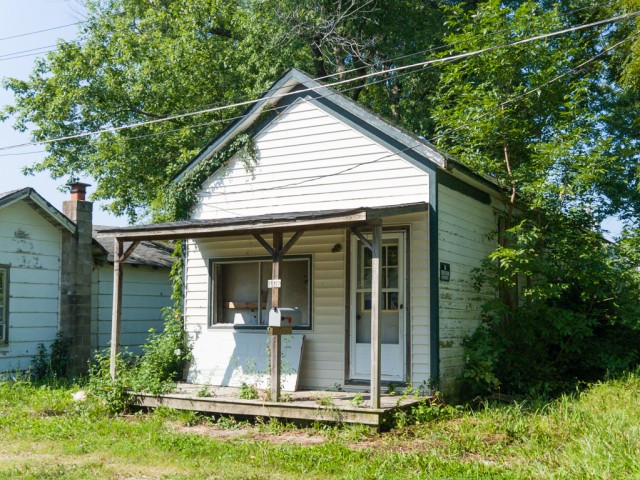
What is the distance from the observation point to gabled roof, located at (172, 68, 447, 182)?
10.8 m

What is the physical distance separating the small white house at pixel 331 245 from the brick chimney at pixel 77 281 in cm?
380

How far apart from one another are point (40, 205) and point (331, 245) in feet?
22.9

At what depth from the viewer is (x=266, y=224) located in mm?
10320

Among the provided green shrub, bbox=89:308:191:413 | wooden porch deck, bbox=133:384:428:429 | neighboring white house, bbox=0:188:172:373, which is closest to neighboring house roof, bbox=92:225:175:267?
neighboring white house, bbox=0:188:172:373

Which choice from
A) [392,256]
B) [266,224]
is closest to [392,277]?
[392,256]

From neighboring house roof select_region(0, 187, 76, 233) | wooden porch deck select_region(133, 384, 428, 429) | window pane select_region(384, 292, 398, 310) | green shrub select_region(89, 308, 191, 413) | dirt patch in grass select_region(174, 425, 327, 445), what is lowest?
dirt patch in grass select_region(174, 425, 327, 445)

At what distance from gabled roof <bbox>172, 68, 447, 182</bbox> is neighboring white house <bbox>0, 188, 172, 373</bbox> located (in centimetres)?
379

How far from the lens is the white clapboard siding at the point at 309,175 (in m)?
11.3

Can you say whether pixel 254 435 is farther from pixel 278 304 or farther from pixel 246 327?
pixel 246 327

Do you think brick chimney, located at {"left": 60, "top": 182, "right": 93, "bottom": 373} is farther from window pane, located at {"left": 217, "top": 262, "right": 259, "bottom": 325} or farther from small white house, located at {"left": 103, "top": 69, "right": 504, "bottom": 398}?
window pane, located at {"left": 217, "top": 262, "right": 259, "bottom": 325}

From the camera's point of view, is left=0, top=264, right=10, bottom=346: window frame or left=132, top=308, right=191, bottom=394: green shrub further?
left=0, top=264, right=10, bottom=346: window frame

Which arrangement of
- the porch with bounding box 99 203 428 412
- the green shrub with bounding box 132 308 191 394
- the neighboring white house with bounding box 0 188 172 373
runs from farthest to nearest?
the neighboring white house with bounding box 0 188 172 373 → the green shrub with bounding box 132 308 191 394 → the porch with bounding box 99 203 428 412

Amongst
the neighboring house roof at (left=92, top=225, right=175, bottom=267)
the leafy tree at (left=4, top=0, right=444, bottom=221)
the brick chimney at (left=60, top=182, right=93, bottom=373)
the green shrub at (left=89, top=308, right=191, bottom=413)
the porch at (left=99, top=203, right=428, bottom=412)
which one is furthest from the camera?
the leafy tree at (left=4, top=0, right=444, bottom=221)

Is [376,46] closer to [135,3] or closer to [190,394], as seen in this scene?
[135,3]
